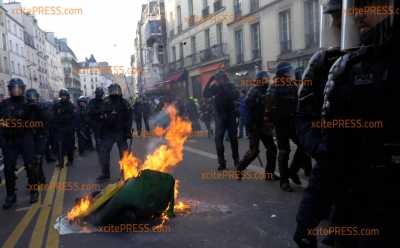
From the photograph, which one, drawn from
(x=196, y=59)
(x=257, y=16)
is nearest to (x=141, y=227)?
(x=257, y=16)

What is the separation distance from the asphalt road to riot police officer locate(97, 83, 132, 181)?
0.52 meters

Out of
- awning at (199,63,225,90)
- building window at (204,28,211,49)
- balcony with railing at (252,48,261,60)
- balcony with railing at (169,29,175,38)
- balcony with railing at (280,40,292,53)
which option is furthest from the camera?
balcony with railing at (169,29,175,38)

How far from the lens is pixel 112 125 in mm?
8820

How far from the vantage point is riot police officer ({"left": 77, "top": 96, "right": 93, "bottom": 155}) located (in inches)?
547

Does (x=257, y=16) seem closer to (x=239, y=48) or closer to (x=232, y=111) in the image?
(x=239, y=48)

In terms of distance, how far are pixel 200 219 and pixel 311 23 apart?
17.3 metres

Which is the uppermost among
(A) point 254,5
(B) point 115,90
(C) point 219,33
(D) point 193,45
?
(A) point 254,5

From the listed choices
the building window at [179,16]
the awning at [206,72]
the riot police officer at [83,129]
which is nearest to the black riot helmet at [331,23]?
the riot police officer at [83,129]

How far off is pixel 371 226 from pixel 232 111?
629 cm

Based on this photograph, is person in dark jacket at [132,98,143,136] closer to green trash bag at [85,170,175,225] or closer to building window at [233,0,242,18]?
building window at [233,0,242,18]

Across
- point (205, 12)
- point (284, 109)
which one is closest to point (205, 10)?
point (205, 12)

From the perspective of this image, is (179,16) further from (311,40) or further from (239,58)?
(311,40)

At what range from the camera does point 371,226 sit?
2.43 m

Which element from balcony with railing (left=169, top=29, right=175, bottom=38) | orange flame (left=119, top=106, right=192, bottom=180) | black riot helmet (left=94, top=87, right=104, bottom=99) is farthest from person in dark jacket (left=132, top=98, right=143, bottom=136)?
balcony with railing (left=169, top=29, right=175, bottom=38)
